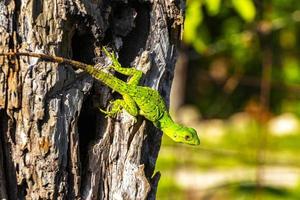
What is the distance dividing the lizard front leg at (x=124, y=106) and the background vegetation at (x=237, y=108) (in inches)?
74.8

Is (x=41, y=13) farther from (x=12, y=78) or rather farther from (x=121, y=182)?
(x=121, y=182)

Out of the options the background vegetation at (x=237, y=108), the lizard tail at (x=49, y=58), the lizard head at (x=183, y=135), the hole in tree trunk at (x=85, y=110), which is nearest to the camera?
the lizard tail at (x=49, y=58)

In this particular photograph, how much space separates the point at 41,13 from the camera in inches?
109

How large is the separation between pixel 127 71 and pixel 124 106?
16 centimetres

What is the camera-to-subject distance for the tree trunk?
109 inches

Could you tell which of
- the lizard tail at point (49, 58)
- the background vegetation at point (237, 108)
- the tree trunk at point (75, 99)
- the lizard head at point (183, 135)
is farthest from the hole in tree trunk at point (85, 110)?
the background vegetation at point (237, 108)

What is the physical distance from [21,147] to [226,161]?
1079 centimetres

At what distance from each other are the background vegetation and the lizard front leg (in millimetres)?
1901

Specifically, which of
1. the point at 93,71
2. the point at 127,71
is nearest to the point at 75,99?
the point at 93,71

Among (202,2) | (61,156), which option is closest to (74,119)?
(61,156)

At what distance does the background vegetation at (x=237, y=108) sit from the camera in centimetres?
670

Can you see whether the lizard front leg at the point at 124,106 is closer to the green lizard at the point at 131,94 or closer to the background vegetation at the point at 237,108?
the green lizard at the point at 131,94

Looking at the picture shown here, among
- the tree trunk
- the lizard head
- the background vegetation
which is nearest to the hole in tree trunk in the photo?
the tree trunk

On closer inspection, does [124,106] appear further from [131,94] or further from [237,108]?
[237,108]
